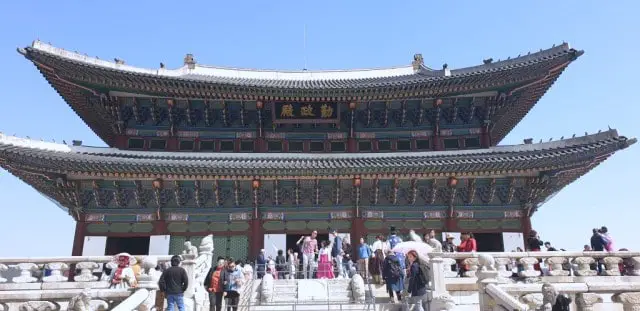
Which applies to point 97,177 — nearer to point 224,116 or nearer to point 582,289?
point 224,116

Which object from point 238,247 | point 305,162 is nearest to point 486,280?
point 305,162

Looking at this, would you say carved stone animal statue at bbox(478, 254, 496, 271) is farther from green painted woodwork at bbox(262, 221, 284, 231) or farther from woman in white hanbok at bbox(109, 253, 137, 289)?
green painted woodwork at bbox(262, 221, 284, 231)

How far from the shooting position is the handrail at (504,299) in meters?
8.63

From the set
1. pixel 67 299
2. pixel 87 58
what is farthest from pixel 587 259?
pixel 87 58

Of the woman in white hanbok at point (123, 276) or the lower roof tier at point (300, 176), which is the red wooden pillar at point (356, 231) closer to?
the lower roof tier at point (300, 176)

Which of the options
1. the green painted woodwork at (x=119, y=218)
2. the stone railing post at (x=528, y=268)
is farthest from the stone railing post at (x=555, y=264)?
the green painted woodwork at (x=119, y=218)

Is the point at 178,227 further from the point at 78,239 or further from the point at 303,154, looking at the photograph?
the point at 303,154

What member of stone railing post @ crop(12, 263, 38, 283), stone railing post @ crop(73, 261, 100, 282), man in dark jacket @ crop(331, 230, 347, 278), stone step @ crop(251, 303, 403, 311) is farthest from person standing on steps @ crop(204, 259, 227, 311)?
stone railing post @ crop(12, 263, 38, 283)

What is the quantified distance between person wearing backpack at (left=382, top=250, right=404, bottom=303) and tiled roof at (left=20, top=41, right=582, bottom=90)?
440 inches

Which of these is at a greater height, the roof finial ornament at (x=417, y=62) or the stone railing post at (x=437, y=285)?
the roof finial ornament at (x=417, y=62)

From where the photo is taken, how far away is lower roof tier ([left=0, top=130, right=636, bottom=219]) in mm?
18641

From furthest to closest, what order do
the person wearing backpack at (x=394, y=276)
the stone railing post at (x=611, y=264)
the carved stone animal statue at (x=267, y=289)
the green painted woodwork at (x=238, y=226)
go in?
the green painted woodwork at (x=238, y=226) < the stone railing post at (x=611, y=264) < the carved stone animal statue at (x=267, y=289) < the person wearing backpack at (x=394, y=276)

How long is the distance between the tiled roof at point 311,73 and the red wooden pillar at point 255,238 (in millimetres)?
6412

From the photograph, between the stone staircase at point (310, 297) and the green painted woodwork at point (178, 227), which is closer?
the stone staircase at point (310, 297)
